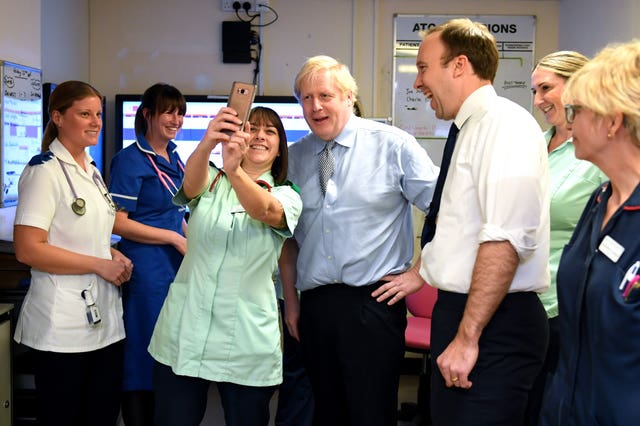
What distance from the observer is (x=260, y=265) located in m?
1.92

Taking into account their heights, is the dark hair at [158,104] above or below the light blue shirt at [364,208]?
above

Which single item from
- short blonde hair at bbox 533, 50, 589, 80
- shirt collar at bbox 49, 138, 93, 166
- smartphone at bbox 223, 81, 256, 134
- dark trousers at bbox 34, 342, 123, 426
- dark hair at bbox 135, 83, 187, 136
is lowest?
dark trousers at bbox 34, 342, 123, 426

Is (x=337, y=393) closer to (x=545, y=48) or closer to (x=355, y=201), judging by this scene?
(x=355, y=201)

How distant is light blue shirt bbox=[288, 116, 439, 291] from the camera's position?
2025 millimetres

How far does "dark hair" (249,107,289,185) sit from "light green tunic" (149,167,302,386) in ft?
0.45

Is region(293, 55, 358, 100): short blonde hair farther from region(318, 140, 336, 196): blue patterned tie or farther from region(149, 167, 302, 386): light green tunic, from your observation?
region(149, 167, 302, 386): light green tunic

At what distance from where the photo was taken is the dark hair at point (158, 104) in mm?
2686

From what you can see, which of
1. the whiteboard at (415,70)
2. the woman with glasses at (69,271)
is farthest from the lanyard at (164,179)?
the whiteboard at (415,70)

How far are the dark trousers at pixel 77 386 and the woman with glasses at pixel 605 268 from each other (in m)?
1.57

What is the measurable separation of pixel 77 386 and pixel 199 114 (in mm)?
2533

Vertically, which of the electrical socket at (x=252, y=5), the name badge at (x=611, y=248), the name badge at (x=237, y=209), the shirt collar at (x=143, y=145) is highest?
the electrical socket at (x=252, y=5)

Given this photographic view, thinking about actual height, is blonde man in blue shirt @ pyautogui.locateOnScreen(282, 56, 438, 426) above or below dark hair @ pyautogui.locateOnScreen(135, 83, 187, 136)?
below

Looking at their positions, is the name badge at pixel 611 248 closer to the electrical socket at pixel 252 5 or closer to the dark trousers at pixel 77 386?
the dark trousers at pixel 77 386

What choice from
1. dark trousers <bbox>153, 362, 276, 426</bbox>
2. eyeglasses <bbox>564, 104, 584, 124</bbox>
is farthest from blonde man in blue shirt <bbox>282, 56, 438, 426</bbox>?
eyeglasses <bbox>564, 104, 584, 124</bbox>
